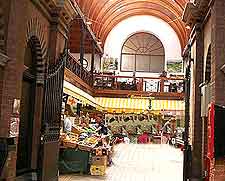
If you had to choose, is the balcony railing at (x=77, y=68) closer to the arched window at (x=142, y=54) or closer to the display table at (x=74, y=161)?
the display table at (x=74, y=161)

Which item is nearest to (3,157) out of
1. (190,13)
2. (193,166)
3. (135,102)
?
(193,166)

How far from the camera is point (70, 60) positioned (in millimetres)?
14500

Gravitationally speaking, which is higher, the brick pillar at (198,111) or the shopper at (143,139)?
the brick pillar at (198,111)

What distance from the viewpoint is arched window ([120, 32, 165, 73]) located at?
27.8 meters

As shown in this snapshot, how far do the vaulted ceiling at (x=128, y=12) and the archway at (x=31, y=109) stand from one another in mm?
13220

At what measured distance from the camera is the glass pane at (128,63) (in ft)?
91.7

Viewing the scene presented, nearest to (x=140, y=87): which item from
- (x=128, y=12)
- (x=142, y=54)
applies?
(x=142, y=54)

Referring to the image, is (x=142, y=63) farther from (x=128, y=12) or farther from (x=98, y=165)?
(x=98, y=165)

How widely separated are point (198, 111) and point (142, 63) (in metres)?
19.0

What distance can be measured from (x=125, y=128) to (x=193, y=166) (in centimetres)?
1603

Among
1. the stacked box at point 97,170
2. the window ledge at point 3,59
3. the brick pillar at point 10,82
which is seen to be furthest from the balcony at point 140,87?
the window ledge at point 3,59

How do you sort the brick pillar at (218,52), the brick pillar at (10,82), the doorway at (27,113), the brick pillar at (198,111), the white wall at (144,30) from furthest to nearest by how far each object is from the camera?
the white wall at (144,30) < the brick pillar at (198,111) < the doorway at (27,113) < the brick pillar at (218,52) < the brick pillar at (10,82)

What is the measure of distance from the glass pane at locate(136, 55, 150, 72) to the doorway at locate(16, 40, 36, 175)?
20048mm

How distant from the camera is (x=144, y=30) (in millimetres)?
27766
